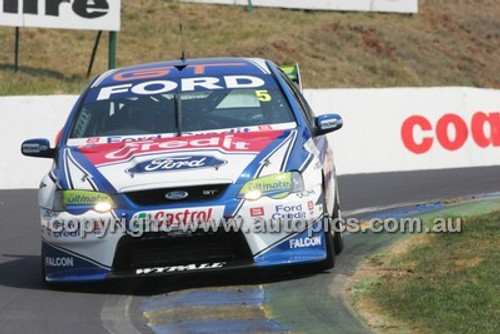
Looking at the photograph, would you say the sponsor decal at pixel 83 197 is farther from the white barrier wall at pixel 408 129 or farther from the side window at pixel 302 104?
the white barrier wall at pixel 408 129

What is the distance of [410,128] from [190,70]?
341 inches

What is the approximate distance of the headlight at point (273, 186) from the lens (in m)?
7.95

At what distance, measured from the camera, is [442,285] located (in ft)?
25.2

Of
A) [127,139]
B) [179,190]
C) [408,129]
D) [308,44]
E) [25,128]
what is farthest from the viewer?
[308,44]

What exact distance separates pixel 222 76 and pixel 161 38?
27970 millimetres

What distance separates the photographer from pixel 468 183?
1524cm

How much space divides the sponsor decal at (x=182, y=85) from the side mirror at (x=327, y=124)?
57cm

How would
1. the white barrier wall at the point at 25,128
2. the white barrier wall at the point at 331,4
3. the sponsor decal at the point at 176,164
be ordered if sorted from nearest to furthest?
the sponsor decal at the point at 176,164 → the white barrier wall at the point at 25,128 → the white barrier wall at the point at 331,4

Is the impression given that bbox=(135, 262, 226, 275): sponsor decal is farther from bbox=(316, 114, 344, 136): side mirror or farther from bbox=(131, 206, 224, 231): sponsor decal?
bbox=(316, 114, 344, 136): side mirror

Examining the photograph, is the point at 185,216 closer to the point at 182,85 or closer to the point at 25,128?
the point at 182,85

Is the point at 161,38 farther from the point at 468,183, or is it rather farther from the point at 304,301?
the point at 304,301

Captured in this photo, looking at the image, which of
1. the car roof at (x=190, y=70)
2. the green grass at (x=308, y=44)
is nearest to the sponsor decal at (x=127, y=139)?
the car roof at (x=190, y=70)

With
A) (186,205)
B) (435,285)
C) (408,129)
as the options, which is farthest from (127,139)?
(408,129)

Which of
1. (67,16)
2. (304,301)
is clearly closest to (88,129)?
(304,301)
